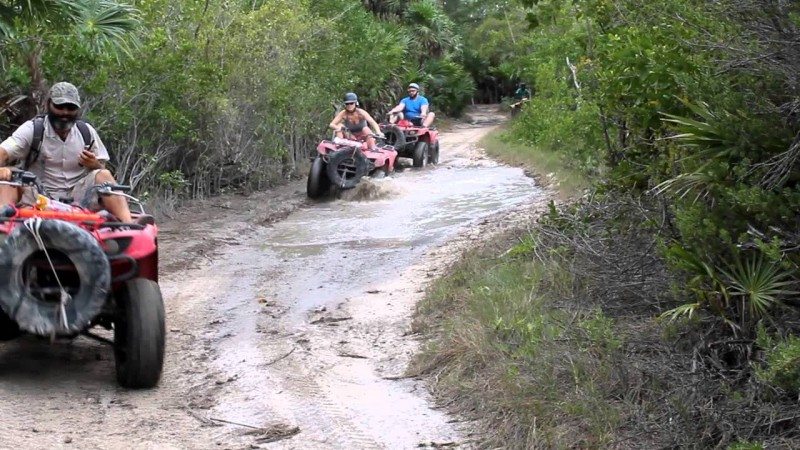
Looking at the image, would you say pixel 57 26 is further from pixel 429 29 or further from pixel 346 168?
pixel 429 29

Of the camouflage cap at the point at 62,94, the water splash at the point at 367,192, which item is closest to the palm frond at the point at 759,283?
the camouflage cap at the point at 62,94

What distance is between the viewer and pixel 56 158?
27.5ft

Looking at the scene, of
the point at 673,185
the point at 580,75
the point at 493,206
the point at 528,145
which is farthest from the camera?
the point at 528,145

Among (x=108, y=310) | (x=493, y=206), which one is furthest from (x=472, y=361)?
(x=493, y=206)

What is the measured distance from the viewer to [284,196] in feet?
60.9

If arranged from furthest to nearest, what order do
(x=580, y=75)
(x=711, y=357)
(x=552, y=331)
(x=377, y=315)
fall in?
(x=580, y=75)
(x=377, y=315)
(x=552, y=331)
(x=711, y=357)

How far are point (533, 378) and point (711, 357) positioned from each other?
3.64 ft

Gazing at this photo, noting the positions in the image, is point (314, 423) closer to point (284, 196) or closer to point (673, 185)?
point (673, 185)

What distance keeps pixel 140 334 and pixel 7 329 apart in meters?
1.22

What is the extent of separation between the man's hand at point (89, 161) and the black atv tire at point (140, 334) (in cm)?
136

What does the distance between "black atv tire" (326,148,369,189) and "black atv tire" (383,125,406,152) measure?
4.75 metres

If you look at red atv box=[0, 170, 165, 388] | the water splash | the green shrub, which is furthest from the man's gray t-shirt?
the water splash

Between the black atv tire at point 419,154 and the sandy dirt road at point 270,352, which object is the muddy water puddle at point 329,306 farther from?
the black atv tire at point 419,154

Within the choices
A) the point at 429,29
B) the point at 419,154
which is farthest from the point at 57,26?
the point at 429,29
